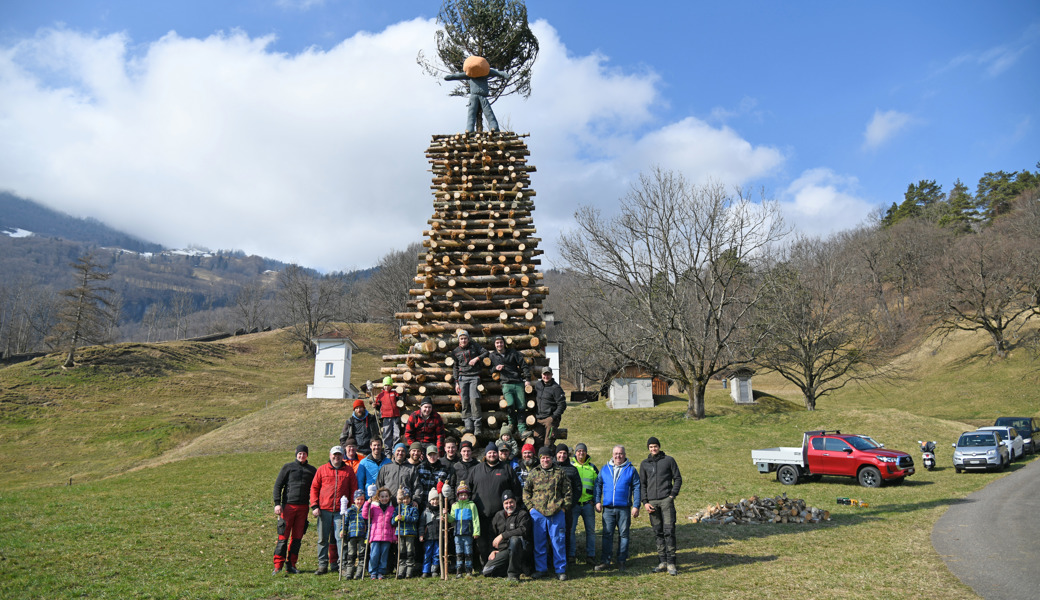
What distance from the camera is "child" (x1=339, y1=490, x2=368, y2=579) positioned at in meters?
8.37

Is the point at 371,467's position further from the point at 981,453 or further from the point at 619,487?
the point at 981,453

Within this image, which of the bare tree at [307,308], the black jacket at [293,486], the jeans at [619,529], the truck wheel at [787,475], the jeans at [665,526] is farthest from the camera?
the bare tree at [307,308]

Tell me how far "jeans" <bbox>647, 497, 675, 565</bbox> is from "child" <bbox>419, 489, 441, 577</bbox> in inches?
124

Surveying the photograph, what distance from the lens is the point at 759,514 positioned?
12.6 meters

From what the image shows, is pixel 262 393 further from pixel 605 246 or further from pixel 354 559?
pixel 354 559

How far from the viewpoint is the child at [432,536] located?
27.8ft

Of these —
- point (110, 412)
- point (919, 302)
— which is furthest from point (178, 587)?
point (919, 302)

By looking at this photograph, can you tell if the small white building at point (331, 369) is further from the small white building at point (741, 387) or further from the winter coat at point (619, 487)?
the winter coat at point (619, 487)

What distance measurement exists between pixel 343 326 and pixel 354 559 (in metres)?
70.9

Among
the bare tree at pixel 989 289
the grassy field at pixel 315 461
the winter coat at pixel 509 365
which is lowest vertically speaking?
the grassy field at pixel 315 461

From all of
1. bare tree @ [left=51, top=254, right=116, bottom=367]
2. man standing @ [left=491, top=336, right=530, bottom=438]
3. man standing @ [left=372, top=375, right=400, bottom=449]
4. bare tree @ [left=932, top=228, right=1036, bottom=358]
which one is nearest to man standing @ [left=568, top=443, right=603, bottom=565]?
man standing @ [left=491, top=336, right=530, bottom=438]

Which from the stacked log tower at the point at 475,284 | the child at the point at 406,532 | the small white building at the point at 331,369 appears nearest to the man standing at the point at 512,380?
the stacked log tower at the point at 475,284

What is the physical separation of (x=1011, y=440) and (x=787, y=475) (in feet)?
35.1

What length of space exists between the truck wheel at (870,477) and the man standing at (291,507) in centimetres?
1641
